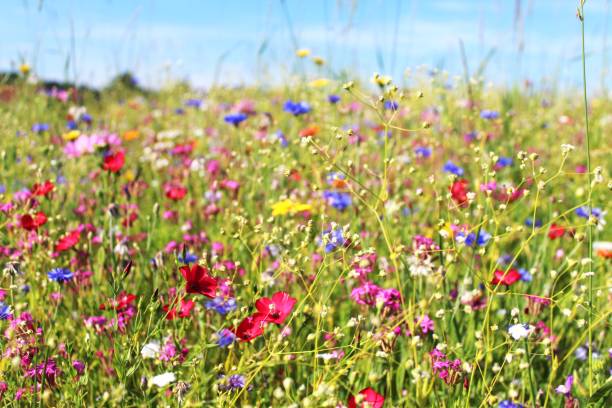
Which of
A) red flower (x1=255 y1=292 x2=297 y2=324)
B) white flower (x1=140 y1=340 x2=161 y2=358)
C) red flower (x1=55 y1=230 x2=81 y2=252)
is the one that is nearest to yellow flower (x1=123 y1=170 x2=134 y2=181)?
red flower (x1=55 y1=230 x2=81 y2=252)

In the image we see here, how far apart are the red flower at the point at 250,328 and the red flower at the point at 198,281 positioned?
0.29 ft

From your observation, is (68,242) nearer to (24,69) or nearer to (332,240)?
(332,240)

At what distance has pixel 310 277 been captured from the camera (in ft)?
6.06

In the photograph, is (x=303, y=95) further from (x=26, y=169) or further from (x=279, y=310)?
(x=279, y=310)

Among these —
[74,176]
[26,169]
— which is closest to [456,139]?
[74,176]

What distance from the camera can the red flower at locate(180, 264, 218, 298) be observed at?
1188mm

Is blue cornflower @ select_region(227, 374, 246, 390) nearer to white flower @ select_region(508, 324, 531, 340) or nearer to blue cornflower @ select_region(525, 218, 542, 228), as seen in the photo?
white flower @ select_region(508, 324, 531, 340)

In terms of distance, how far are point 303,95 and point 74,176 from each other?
1741 millimetres

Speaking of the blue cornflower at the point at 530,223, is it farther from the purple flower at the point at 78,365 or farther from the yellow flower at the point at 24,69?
the yellow flower at the point at 24,69

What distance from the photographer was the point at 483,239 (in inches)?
68.2

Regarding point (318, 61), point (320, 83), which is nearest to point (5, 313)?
point (320, 83)

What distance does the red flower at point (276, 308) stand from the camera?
1202mm

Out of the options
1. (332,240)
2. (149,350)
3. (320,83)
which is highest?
(320,83)

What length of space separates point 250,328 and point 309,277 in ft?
2.13
